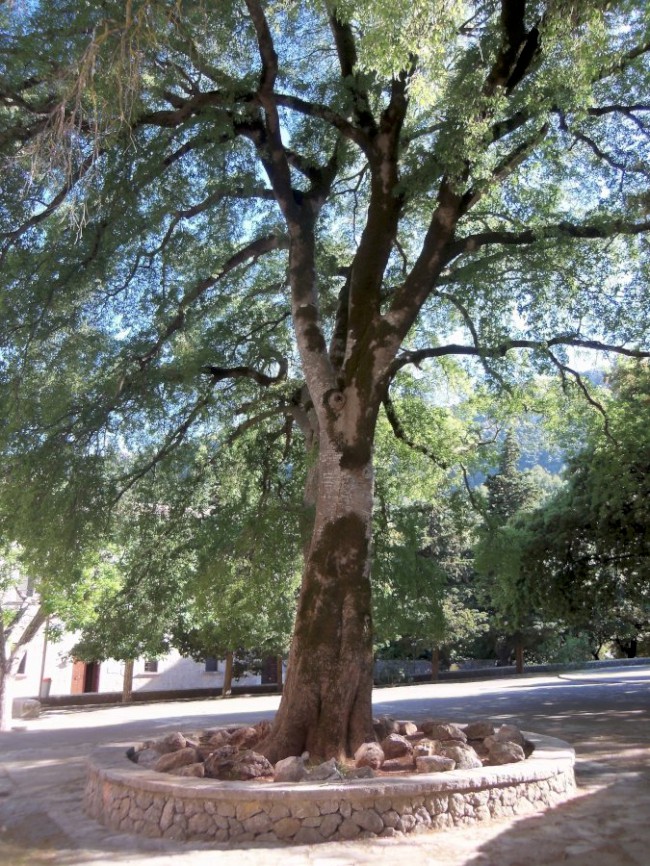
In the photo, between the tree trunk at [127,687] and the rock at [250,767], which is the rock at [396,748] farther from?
the tree trunk at [127,687]

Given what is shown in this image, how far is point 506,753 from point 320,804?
2173mm

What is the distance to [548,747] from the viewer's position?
7.30 meters

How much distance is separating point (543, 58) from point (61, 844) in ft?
27.8

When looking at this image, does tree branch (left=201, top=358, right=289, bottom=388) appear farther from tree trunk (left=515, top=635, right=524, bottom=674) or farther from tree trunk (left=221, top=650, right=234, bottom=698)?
tree trunk (left=515, top=635, right=524, bottom=674)

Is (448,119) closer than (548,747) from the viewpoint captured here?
No

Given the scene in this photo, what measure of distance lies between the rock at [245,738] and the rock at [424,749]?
1995mm

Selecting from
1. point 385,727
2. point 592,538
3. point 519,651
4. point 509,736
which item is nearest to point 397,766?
point 509,736

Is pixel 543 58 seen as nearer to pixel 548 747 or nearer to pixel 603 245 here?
pixel 603 245

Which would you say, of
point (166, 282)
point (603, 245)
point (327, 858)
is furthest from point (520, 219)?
point (327, 858)

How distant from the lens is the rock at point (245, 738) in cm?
812

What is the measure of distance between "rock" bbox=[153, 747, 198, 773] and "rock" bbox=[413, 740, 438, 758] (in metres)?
2.03

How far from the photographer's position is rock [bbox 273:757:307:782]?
6027 millimetres

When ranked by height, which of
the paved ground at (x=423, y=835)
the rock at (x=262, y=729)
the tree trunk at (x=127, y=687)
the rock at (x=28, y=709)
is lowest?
the paved ground at (x=423, y=835)

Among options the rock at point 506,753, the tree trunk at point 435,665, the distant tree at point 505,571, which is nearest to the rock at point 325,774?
the rock at point 506,753
